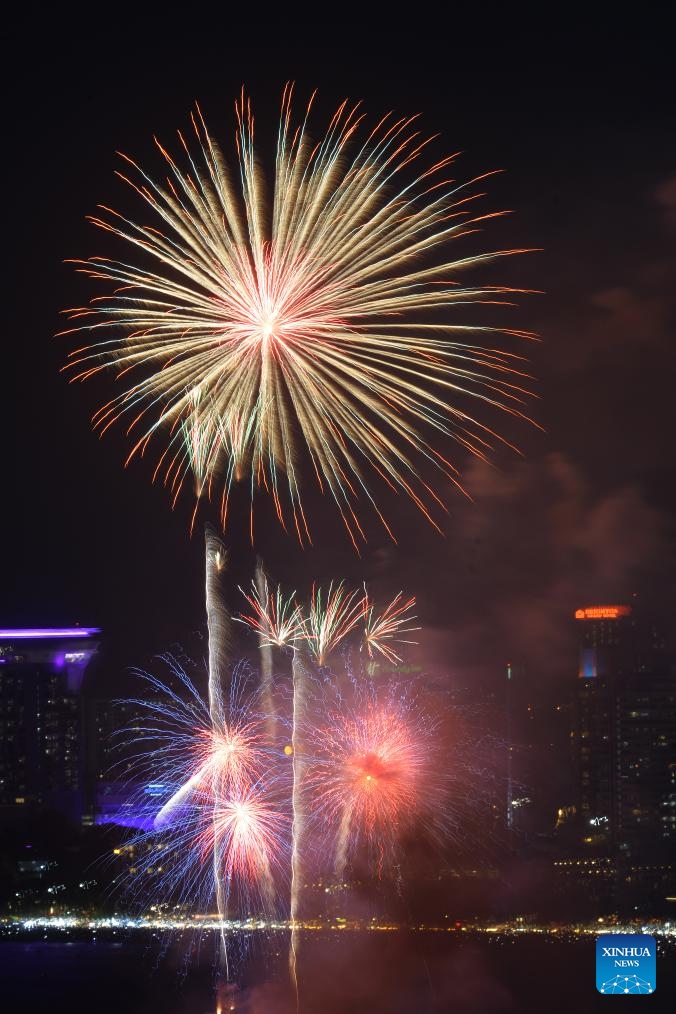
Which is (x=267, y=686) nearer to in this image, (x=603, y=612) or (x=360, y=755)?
Result: (x=360, y=755)

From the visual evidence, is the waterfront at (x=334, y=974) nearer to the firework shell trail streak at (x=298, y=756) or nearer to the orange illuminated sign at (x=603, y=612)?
the firework shell trail streak at (x=298, y=756)

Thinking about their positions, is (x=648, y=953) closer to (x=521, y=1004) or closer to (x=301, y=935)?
(x=521, y=1004)

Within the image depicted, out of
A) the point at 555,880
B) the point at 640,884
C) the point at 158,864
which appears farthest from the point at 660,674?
the point at 158,864

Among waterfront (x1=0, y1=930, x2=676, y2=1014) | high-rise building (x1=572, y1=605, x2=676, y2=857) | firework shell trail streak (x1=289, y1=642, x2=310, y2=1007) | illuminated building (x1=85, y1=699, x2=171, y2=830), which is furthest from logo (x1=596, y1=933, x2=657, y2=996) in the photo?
illuminated building (x1=85, y1=699, x2=171, y2=830)

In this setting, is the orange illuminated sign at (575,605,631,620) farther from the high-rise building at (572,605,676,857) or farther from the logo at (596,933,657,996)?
the logo at (596,933,657,996)

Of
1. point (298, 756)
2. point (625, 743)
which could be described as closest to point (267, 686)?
point (298, 756)

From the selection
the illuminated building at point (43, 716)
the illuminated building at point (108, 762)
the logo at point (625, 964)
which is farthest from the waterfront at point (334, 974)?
the illuminated building at point (43, 716)
